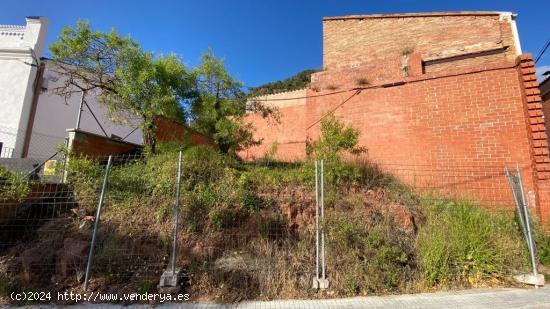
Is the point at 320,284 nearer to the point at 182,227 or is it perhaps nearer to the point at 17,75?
the point at 182,227

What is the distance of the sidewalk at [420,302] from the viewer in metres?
4.35

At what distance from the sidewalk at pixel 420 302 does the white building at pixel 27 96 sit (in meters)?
10.0

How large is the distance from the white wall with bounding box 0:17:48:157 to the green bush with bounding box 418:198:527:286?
1436cm

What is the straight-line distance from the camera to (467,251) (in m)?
5.23

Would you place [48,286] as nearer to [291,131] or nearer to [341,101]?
[341,101]

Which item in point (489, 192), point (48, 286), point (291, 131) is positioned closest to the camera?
point (48, 286)

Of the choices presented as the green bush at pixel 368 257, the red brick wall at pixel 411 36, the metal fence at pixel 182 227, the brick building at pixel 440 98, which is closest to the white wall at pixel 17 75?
the metal fence at pixel 182 227

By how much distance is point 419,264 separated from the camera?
520cm

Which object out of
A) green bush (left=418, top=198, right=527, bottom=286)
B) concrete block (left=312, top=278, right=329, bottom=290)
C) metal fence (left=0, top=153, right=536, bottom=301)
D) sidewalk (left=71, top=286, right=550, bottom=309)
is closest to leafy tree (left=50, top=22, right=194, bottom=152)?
metal fence (left=0, top=153, right=536, bottom=301)

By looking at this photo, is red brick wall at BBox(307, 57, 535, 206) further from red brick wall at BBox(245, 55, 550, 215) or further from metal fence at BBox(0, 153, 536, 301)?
metal fence at BBox(0, 153, 536, 301)

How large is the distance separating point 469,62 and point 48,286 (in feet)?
39.8

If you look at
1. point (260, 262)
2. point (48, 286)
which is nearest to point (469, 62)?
point (260, 262)

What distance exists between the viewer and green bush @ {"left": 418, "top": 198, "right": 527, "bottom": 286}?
509 cm

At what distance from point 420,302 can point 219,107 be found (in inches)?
286
